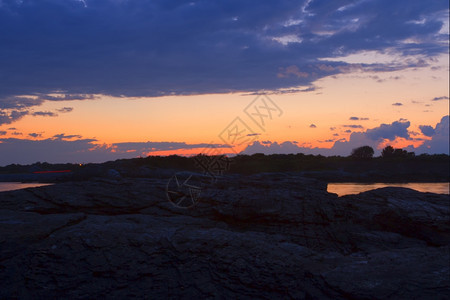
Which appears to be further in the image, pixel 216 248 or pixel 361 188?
pixel 361 188

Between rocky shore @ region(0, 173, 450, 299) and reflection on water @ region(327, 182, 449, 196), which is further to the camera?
reflection on water @ region(327, 182, 449, 196)

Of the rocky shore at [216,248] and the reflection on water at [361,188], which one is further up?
the rocky shore at [216,248]

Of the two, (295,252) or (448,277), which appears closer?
(448,277)

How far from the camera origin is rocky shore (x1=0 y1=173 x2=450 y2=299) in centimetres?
634

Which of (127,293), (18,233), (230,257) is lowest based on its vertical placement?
(127,293)

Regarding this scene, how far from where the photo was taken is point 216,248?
712cm

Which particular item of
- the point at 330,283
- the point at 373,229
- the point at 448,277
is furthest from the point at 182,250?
the point at 373,229

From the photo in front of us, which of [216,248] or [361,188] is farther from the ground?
[216,248]

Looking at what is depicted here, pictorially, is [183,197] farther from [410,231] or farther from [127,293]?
[410,231]

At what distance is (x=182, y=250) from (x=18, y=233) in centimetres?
309

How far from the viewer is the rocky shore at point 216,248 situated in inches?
249

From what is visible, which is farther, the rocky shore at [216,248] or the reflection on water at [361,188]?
the reflection on water at [361,188]

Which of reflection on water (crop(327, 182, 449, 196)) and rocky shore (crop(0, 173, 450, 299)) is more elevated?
rocky shore (crop(0, 173, 450, 299))

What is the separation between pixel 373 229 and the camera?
969 cm
